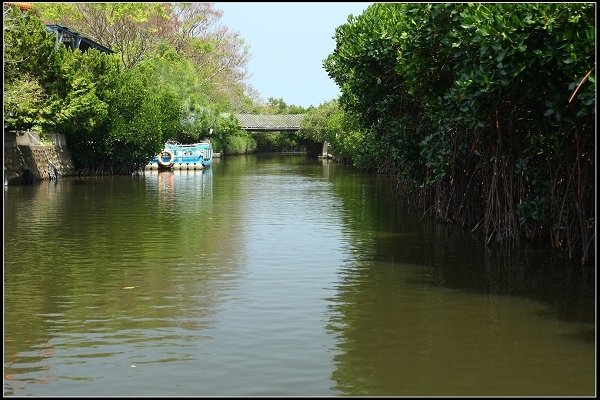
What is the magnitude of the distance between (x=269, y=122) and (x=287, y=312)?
9058 centimetres

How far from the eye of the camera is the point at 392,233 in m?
20.3

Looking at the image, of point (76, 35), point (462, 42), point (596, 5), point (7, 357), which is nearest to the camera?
point (7, 357)

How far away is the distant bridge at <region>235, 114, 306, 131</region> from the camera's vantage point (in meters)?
98.5

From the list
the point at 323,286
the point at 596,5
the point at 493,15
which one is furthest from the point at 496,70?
the point at 323,286

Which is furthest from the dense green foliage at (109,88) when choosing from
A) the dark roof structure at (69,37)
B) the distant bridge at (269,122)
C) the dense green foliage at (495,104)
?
the distant bridge at (269,122)

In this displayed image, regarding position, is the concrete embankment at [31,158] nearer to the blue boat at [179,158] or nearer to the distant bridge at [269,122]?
the blue boat at [179,158]

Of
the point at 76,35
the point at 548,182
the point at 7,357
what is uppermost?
the point at 76,35

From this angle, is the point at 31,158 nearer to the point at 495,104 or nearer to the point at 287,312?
the point at 495,104

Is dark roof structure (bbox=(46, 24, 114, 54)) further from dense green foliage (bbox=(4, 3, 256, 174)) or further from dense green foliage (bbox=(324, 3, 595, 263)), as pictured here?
dense green foliage (bbox=(324, 3, 595, 263))

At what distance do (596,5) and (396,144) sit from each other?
39.2 feet

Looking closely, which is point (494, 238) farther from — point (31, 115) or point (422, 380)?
point (31, 115)

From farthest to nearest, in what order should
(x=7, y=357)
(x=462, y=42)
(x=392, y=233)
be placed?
(x=392, y=233) → (x=462, y=42) → (x=7, y=357)

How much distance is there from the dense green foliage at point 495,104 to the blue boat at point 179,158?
109 feet

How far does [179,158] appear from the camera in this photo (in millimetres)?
57406
